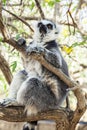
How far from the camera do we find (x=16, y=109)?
334 centimetres

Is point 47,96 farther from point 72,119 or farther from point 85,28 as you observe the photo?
point 85,28

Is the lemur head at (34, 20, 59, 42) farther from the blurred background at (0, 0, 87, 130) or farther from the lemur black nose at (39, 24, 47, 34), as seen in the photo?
the blurred background at (0, 0, 87, 130)

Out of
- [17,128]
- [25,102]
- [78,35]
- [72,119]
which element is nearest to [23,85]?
[25,102]

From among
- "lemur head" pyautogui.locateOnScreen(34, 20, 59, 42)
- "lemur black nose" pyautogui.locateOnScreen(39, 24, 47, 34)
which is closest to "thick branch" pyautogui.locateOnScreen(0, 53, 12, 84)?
"lemur head" pyautogui.locateOnScreen(34, 20, 59, 42)

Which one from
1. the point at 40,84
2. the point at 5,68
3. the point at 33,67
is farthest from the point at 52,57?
the point at 5,68

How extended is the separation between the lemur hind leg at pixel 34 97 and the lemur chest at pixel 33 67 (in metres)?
0.20

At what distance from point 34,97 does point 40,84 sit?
0.19m

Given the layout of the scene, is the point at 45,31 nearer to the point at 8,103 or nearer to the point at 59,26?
the point at 59,26

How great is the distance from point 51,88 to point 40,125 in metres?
1.06

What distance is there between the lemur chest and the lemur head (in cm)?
35

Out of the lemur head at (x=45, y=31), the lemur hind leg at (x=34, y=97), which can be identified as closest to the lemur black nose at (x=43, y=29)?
the lemur head at (x=45, y=31)

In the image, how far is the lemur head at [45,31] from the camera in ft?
13.0

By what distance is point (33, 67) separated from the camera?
383 centimetres

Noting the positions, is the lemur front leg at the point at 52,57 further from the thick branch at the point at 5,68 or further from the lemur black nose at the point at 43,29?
the thick branch at the point at 5,68
